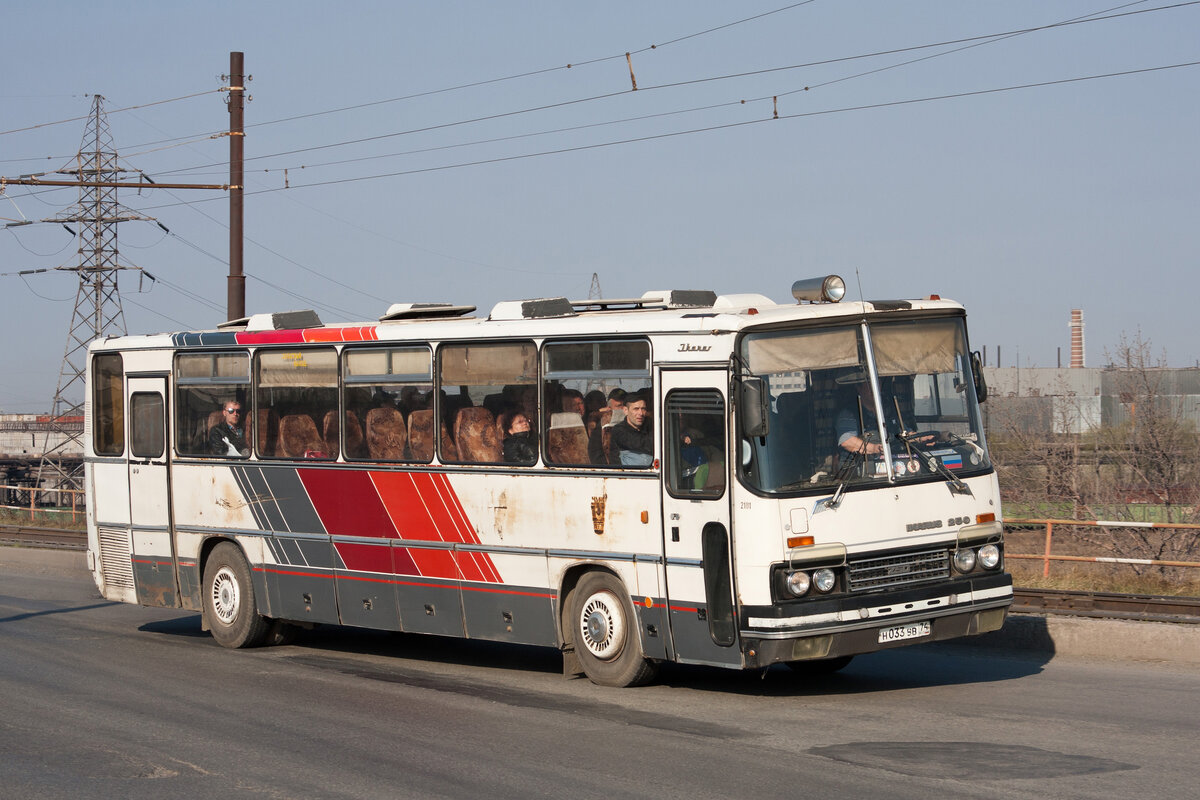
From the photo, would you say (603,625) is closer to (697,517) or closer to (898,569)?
(697,517)

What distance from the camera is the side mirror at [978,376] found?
10680 mm

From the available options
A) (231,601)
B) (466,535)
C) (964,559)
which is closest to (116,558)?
(231,601)

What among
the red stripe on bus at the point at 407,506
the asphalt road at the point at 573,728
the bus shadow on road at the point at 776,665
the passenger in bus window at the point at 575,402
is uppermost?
the passenger in bus window at the point at 575,402

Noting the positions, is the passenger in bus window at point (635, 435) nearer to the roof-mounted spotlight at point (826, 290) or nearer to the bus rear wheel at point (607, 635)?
the bus rear wheel at point (607, 635)

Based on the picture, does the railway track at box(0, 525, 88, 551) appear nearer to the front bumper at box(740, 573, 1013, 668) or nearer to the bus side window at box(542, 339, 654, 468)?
the bus side window at box(542, 339, 654, 468)

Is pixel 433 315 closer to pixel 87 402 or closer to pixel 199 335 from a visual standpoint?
pixel 199 335

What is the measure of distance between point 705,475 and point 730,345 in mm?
999

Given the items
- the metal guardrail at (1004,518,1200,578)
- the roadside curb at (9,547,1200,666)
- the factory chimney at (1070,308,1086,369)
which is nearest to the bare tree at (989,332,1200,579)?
the metal guardrail at (1004,518,1200,578)

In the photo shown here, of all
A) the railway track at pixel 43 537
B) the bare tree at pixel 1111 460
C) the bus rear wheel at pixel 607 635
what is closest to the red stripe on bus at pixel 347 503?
the bus rear wheel at pixel 607 635

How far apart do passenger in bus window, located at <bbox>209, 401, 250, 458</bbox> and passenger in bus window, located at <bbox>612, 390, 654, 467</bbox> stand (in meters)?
5.14

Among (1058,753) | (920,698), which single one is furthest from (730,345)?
(1058,753)

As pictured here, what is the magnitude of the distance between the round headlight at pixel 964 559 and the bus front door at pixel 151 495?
888 centimetres

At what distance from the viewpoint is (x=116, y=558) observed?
51.9 ft

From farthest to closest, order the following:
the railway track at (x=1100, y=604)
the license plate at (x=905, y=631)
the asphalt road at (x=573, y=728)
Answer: the railway track at (x=1100, y=604), the license plate at (x=905, y=631), the asphalt road at (x=573, y=728)
